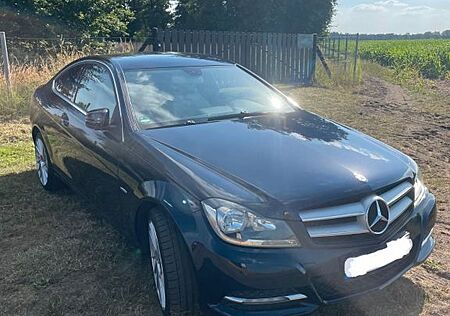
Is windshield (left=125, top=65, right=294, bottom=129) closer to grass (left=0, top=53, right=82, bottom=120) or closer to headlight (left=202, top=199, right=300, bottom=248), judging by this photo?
headlight (left=202, top=199, right=300, bottom=248)

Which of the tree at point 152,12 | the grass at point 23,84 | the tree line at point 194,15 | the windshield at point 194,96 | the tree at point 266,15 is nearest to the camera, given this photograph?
the windshield at point 194,96

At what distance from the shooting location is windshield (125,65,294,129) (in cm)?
335

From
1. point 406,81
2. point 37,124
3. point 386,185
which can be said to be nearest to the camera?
point 386,185

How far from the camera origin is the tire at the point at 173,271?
2400 millimetres

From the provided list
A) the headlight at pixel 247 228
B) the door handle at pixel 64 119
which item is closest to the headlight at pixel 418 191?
the headlight at pixel 247 228

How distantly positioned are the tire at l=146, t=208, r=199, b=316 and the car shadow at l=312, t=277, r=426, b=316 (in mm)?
811

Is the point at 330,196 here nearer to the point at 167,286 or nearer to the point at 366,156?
the point at 366,156

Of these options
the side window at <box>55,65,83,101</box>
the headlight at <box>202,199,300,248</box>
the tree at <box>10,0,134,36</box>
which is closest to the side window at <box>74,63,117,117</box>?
the side window at <box>55,65,83,101</box>

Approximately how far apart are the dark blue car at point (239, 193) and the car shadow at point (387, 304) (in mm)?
322

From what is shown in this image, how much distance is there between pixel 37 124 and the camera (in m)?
4.99

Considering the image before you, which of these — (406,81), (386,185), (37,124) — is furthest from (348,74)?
(386,185)

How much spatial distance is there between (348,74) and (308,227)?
13562 millimetres

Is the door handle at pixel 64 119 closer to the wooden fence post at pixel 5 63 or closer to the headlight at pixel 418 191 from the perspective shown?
the headlight at pixel 418 191

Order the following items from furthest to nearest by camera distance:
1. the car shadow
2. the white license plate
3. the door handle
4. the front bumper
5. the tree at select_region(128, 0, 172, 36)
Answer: the tree at select_region(128, 0, 172, 36), the door handle, the car shadow, the white license plate, the front bumper
